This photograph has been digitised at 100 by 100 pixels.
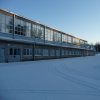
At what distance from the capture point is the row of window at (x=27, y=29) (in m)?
29.4

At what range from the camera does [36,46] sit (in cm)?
3866

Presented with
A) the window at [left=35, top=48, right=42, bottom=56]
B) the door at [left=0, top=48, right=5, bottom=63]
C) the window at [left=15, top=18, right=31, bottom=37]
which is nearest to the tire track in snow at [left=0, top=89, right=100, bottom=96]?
the door at [left=0, top=48, right=5, bottom=63]

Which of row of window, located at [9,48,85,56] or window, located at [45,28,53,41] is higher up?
window, located at [45,28,53,41]

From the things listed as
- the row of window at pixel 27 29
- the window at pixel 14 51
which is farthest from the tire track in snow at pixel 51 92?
the window at pixel 14 51

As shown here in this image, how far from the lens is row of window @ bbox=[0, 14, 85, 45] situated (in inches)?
1158

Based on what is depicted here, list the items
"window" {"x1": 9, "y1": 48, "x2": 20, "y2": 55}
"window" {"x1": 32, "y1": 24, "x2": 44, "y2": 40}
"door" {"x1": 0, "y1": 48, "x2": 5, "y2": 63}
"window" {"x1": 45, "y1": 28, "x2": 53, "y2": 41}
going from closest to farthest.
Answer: "door" {"x1": 0, "y1": 48, "x2": 5, "y2": 63} < "window" {"x1": 9, "y1": 48, "x2": 20, "y2": 55} < "window" {"x1": 32, "y1": 24, "x2": 44, "y2": 40} < "window" {"x1": 45, "y1": 28, "x2": 53, "y2": 41}

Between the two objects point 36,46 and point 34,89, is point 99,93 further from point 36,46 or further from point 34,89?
point 36,46

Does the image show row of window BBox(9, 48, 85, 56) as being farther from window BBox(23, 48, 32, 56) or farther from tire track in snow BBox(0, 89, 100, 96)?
tire track in snow BBox(0, 89, 100, 96)

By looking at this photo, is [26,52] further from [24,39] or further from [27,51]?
[24,39]

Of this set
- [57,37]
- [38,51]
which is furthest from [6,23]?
[57,37]

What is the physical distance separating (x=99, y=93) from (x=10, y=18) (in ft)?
81.1

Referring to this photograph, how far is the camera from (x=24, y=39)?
110 feet

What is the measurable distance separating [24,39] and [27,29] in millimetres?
3038

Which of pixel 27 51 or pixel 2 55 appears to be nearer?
pixel 2 55
